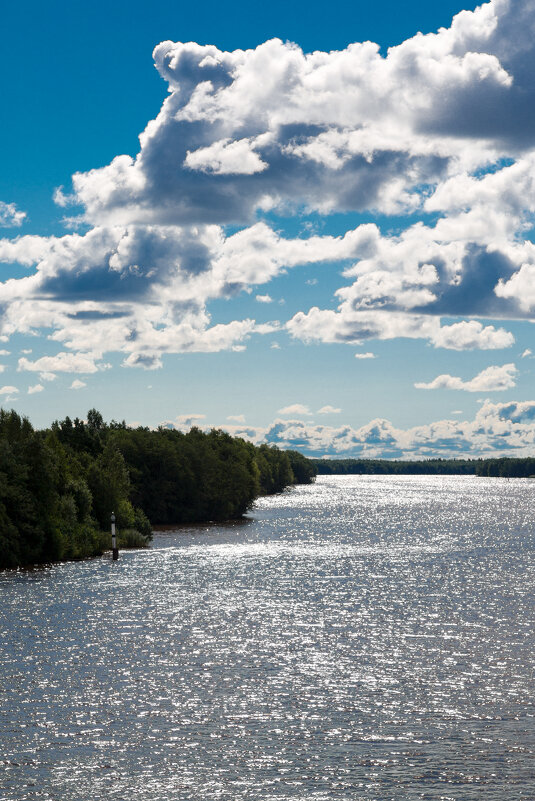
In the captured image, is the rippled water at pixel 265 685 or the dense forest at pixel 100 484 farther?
the dense forest at pixel 100 484

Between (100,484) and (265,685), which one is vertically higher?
(100,484)

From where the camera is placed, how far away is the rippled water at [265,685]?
25000 mm

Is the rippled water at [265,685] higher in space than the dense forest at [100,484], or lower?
lower

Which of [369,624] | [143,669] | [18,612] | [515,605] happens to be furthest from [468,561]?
[143,669]

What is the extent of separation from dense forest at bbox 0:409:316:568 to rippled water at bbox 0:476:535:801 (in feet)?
17.7

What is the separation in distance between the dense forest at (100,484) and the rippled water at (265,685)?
5395 millimetres

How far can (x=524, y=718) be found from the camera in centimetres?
3072

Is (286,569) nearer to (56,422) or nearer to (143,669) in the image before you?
(143,669)

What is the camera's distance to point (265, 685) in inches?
1421

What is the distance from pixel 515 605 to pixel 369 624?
40.8ft

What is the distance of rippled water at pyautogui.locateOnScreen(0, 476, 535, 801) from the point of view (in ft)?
82.0

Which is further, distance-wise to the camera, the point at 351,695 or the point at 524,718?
the point at 351,695

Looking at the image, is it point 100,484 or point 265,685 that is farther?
point 100,484

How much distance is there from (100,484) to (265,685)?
208 ft
